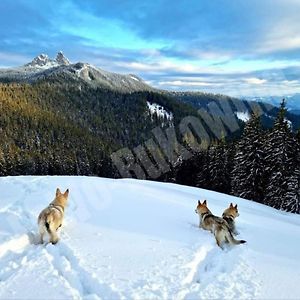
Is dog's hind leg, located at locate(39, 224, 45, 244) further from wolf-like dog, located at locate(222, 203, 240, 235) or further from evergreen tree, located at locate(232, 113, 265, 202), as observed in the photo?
evergreen tree, located at locate(232, 113, 265, 202)

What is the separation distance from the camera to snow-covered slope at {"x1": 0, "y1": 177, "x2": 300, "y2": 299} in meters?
6.26

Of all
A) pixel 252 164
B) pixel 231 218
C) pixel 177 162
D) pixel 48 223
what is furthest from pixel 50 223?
pixel 177 162

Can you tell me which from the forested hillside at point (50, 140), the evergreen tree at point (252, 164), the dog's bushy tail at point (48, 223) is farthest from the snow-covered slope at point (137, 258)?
the forested hillside at point (50, 140)

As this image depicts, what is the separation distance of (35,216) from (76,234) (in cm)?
213

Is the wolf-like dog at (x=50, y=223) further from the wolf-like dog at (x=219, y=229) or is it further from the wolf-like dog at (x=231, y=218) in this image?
the wolf-like dog at (x=231, y=218)

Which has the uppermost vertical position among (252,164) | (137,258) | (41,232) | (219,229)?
(41,232)

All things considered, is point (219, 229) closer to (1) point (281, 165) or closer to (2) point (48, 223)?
(2) point (48, 223)

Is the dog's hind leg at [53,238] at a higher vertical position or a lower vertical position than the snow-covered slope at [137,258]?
higher

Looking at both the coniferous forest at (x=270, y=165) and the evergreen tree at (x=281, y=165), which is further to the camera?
the evergreen tree at (x=281, y=165)

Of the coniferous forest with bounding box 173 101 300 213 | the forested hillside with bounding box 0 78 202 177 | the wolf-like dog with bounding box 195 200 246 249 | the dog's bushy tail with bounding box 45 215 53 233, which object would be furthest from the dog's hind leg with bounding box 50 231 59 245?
the forested hillside with bounding box 0 78 202 177

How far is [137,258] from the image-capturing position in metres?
7.72

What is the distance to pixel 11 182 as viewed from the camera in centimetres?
1744

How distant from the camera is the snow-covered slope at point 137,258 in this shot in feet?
20.5

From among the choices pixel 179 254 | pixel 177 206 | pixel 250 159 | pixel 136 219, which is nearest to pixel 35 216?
pixel 136 219
